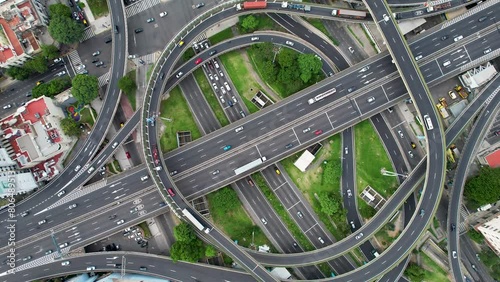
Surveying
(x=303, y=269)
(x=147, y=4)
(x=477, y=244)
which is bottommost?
Result: (x=477, y=244)

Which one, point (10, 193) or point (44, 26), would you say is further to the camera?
point (44, 26)

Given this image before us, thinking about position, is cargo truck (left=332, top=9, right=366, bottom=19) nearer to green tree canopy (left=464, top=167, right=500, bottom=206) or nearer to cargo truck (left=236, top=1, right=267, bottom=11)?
cargo truck (left=236, top=1, right=267, bottom=11)

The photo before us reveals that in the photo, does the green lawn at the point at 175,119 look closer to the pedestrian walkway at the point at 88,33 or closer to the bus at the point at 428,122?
the pedestrian walkway at the point at 88,33

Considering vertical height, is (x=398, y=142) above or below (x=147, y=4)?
below

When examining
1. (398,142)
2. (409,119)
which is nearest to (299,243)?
(398,142)

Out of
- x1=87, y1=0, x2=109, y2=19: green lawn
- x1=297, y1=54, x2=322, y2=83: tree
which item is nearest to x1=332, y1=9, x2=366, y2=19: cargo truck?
Result: x1=297, y1=54, x2=322, y2=83: tree

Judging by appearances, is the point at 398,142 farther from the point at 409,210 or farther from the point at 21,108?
the point at 21,108
